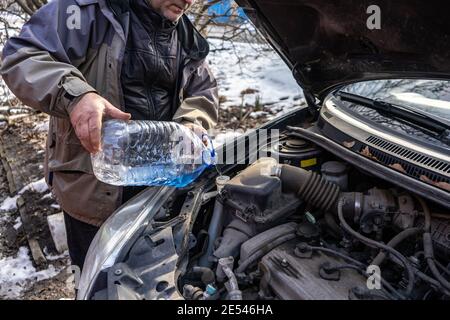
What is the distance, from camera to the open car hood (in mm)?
1680

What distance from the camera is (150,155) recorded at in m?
2.22

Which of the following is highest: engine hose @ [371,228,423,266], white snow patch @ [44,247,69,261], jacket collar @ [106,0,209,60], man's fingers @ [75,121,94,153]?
jacket collar @ [106,0,209,60]

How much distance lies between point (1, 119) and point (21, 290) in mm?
3567

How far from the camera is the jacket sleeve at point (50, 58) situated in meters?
1.60

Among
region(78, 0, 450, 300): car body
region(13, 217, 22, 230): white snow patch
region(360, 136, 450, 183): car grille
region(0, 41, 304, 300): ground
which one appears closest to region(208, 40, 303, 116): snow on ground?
region(0, 41, 304, 300): ground

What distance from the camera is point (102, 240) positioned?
1666mm

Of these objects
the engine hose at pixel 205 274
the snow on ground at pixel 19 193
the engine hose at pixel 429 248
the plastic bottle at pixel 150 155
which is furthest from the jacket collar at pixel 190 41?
the snow on ground at pixel 19 193

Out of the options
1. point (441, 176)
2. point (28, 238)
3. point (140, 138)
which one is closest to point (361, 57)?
point (441, 176)

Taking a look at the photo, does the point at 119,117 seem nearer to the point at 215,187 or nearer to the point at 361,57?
the point at 215,187

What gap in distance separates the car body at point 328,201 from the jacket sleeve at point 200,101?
8.9 inches

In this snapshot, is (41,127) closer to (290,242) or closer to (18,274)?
(18,274)

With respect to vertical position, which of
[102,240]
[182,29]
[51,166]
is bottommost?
[102,240]

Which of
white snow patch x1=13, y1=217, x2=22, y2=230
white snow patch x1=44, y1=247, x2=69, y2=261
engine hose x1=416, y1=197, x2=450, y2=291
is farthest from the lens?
white snow patch x1=13, y1=217, x2=22, y2=230

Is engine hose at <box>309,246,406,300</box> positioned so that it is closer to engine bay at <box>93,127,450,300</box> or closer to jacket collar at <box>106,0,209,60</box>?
engine bay at <box>93,127,450,300</box>
